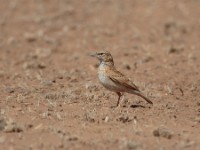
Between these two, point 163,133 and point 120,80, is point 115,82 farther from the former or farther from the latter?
point 163,133

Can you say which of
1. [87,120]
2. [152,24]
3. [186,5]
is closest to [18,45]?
[152,24]

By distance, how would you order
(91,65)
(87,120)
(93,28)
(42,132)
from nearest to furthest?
1. (42,132)
2. (87,120)
3. (91,65)
4. (93,28)

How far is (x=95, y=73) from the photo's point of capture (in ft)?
50.3

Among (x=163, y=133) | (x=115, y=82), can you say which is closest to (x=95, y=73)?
(x=115, y=82)

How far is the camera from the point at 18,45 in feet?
61.7

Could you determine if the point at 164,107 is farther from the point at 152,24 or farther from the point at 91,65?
the point at 152,24

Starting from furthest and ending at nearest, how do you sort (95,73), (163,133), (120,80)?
(95,73)
(120,80)
(163,133)

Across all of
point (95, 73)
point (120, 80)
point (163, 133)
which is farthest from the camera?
point (95, 73)

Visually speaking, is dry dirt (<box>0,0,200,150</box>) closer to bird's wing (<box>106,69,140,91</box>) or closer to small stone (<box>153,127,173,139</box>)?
small stone (<box>153,127,173,139</box>)

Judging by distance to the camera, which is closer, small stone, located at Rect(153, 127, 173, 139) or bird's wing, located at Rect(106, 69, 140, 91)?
small stone, located at Rect(153, 127, 173, 139)

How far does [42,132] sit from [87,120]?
1.00 metres

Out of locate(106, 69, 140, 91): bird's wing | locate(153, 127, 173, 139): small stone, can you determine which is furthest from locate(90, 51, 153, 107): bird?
locate(153, 127, 173, 139): small stone

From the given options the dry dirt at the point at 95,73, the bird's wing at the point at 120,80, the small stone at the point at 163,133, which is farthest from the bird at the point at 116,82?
the small stone at the point at 163,133

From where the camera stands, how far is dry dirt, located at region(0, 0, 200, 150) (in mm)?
9859
